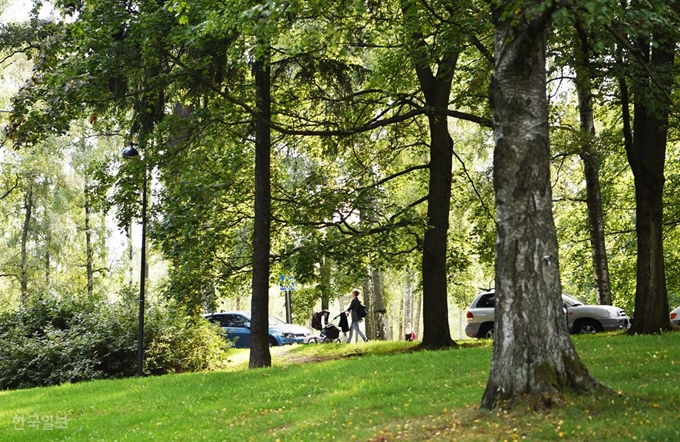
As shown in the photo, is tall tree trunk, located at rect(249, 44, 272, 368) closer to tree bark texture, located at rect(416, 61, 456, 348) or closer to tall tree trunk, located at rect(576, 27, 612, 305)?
tree bark texture, located at rect(416, 61, 456, 348)

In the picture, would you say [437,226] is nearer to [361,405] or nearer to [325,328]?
[361,405]

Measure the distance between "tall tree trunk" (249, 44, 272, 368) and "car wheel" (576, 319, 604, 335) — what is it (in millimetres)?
9402

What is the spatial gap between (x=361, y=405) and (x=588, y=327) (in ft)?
42.8

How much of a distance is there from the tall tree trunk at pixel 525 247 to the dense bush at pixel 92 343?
12.3 m

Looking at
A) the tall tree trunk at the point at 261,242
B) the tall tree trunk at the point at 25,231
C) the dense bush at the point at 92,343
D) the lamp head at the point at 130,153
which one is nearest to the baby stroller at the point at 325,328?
the dense bush at the point at 92,343

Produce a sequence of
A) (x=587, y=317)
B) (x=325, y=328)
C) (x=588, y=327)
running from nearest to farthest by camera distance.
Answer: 1. (x=587, y=317)
2. (x=588, y=327)
3. (x=325, y=328)

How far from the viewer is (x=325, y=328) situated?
26953 mm

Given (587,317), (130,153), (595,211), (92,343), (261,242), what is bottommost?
(92,343)

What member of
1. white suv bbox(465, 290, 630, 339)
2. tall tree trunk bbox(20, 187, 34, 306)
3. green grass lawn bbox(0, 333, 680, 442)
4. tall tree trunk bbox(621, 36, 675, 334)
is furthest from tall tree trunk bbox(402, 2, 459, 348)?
tall tree trunk bbox(20, 187, 34, 306)

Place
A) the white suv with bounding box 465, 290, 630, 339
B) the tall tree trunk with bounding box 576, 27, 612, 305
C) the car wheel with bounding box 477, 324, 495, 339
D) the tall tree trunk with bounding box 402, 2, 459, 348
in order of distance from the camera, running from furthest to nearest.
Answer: the car wheel with bounding box 477, 324, 495, 339
the white suv with bounding box 465, 290, 630, 339
the tall tree trunk with bounding box 576, 27, 612, 305
the tall tree trunk with bounding box 402, 2, 459, 348

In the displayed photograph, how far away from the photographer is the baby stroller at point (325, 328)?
27.0 metres

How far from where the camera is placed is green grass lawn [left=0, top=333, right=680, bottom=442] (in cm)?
727

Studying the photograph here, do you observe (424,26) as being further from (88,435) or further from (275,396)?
(88,435)

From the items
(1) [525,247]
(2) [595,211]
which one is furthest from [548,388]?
(2) [595,211]
